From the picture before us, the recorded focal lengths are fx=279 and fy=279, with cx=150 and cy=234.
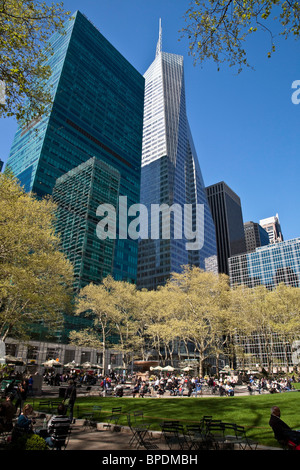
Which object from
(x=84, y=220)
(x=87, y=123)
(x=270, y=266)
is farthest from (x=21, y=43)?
(x=270, y=266)

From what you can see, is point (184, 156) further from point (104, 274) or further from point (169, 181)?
point (104, 274)

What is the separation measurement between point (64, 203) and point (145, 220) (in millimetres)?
64432

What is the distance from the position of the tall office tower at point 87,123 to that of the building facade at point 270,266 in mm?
61776

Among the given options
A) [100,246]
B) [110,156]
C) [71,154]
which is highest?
[110,156]

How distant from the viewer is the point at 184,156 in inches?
5984

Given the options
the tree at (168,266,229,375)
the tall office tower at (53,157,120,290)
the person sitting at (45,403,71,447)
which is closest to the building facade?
the tall office tower at (53,157,120,290)

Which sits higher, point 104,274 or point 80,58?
point 80,58

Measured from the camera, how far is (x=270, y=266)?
12444 centimetres

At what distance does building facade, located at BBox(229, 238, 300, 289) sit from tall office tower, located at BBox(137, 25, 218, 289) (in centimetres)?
1253

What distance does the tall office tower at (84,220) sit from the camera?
236 ft

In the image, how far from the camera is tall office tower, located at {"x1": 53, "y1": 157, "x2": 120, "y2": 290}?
2835 inches

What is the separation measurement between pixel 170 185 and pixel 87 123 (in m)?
48.7

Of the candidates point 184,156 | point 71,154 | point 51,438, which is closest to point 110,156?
point 71,154

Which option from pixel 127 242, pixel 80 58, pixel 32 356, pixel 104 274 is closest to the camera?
pixel 32 356
